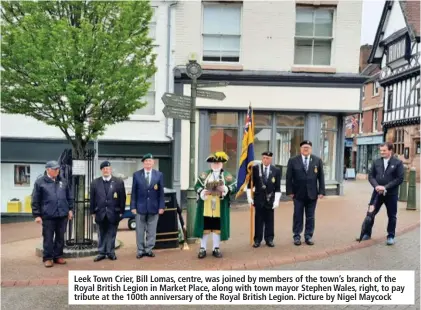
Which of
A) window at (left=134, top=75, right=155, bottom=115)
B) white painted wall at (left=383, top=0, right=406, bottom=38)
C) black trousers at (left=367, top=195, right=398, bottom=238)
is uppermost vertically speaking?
white painted wall at (left=383, top=0, right=406, bottom=38)

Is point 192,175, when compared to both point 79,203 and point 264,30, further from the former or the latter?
point 264,30

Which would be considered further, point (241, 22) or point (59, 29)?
point (241, 22)

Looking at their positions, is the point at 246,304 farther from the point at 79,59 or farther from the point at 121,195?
the point at 79,59

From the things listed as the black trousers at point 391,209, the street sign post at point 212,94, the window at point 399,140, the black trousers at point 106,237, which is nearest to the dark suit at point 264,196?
the street sign post at point 212,94

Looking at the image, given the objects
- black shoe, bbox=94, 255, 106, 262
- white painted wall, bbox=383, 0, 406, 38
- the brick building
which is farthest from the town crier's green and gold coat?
the brick building

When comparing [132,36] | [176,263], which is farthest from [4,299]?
[132,36]

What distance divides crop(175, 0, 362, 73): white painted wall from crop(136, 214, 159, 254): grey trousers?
7738 mm

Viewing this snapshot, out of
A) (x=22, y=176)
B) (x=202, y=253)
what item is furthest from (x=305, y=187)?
(x=22, y=176)

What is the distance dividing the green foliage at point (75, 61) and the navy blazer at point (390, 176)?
15.2 ft

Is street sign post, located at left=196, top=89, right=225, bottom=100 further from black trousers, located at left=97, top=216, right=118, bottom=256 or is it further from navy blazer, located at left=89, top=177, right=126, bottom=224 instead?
black trousers, located at left=97, top=216, right=118, bottom=256

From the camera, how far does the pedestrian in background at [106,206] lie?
7.07 metres

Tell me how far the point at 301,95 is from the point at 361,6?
3.50m

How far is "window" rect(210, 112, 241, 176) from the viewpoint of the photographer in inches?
559

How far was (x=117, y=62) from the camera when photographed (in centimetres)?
764
